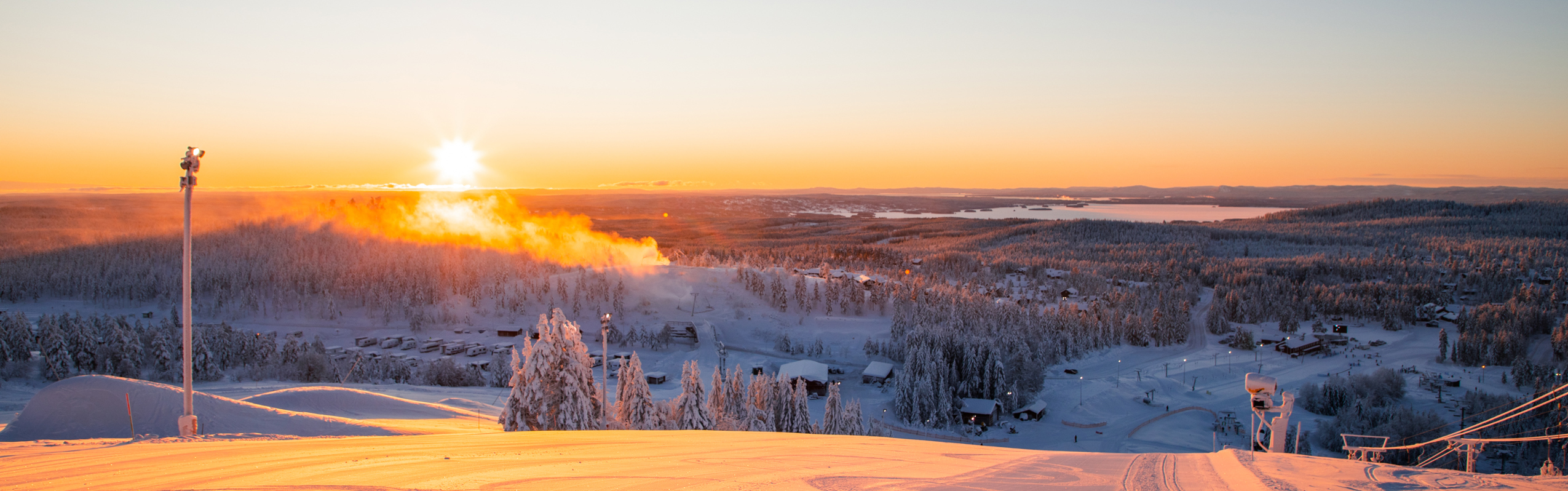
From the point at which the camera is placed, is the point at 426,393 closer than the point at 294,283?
Yes

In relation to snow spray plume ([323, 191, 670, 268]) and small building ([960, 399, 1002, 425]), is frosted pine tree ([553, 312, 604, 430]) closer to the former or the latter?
small building ([960, 399, 1002, 425])

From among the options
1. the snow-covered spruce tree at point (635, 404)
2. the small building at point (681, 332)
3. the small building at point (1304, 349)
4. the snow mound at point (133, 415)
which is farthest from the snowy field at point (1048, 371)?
the snow-covered spruce tree at point (635, 404)

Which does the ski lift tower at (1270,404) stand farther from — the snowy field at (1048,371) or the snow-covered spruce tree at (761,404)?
the snow-covered spruce tree at (761,404)

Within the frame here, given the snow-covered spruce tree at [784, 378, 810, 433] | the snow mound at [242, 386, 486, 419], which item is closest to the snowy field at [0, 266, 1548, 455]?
the snow mound at [242, 386, 486, 419]

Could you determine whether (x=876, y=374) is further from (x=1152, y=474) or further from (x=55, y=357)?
(x=55, y=357)

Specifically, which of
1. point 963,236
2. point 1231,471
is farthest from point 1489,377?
point 963,236

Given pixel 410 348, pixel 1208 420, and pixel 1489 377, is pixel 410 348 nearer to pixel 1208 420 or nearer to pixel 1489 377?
pixel 1208 420
